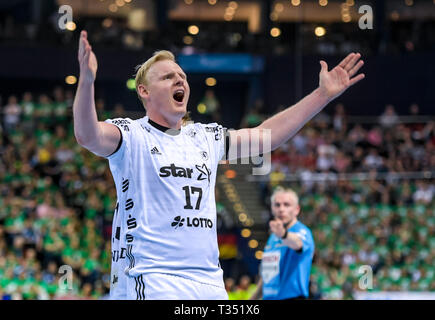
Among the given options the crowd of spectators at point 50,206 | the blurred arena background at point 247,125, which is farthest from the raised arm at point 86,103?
the crowd of spectators at point 50,206

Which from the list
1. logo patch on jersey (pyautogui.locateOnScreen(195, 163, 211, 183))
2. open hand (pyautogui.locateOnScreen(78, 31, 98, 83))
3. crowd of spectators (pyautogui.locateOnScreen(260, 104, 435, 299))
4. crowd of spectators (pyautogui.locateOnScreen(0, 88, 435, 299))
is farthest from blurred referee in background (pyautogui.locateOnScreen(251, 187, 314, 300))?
crowd of spectators (pyautogui.locateOnScreen(260, 104, 435, 299))

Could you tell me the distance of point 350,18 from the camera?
33062 millimetres

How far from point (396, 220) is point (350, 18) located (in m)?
12.8

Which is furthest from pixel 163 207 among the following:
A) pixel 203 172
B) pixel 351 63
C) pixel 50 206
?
pixel 50 206

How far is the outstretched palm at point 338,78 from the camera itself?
5324mm

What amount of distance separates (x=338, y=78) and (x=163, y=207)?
1.53 m

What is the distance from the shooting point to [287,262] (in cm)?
939

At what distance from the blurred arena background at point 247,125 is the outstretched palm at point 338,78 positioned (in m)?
12.1

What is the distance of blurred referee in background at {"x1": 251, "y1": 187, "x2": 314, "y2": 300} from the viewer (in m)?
9.27

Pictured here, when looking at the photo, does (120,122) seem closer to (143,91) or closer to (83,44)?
(143,91)

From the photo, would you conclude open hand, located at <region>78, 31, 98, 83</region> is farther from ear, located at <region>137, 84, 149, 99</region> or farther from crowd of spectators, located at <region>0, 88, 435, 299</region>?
crowd of spectators, located at <region>0, 88, 435, 299</region>
